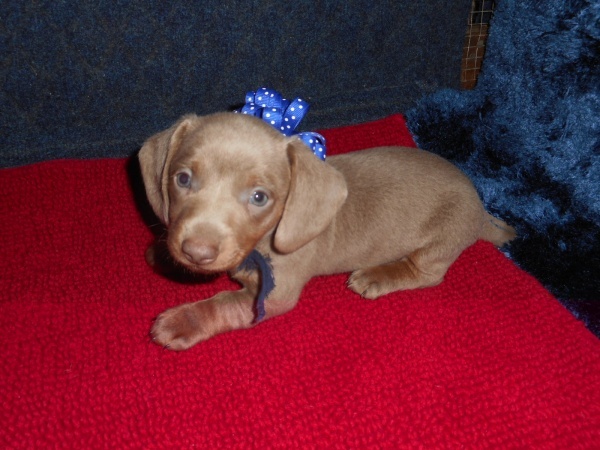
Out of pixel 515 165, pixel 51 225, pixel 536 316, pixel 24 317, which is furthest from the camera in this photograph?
pixel 515 165

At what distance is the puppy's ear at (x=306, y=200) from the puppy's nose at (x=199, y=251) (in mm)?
402

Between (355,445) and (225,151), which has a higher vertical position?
(225,151)

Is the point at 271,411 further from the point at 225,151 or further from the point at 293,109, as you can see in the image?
the point at 293,109

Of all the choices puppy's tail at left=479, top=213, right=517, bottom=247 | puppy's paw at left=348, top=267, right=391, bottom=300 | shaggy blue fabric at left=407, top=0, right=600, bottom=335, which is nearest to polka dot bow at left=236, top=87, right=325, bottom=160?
puppy's paw at left=348, top=267, right=391, bottom=300

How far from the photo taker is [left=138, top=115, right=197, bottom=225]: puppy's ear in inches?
105

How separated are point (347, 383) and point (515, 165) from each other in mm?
2055

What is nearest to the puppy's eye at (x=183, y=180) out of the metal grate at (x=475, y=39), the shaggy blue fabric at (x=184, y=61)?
the shaggy blue fabric at (x=184, y=61)

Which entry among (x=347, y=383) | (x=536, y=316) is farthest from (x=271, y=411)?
(x=536, y=316)

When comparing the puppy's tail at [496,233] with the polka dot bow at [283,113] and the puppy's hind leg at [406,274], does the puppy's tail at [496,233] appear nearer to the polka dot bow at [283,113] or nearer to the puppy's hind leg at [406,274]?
the puppy's hind leg at [406,274]

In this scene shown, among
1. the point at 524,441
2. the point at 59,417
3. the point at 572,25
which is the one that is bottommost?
the point at 524,441

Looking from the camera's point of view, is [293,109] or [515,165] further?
[515,165]

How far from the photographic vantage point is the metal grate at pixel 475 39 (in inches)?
200

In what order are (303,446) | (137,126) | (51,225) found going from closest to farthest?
1. (303,446)
2. (51,225)
3. (137,126)

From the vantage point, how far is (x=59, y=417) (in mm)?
2469
